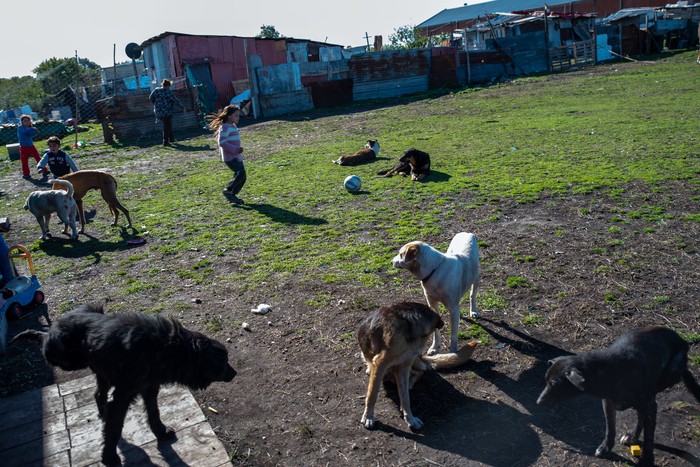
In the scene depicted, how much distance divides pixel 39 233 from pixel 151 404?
7873 millimetres

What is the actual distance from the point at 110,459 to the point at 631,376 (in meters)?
3.62

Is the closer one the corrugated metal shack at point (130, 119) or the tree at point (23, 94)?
the corrugated metal shack at point (130, 119)

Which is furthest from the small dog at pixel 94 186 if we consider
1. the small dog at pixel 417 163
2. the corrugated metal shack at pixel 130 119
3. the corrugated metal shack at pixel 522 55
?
the corrugated metal shack at pixel 522 55

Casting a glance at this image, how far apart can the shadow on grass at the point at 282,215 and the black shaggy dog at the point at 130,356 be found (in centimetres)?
557

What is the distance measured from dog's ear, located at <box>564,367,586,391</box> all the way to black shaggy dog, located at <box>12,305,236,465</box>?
2417mm

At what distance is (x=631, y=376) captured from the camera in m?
3.69

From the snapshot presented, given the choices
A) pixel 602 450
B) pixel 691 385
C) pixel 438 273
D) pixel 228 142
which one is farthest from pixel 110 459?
pixel 228 142

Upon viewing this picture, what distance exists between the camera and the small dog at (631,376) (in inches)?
145

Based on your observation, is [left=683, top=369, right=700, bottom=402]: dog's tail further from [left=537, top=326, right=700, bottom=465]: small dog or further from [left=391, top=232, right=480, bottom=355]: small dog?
[left=391, top=232, right=480, bottom=355]: small dog

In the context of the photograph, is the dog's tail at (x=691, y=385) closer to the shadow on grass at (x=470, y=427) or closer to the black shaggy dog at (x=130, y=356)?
the shadow on grass at (x=470, y=427)

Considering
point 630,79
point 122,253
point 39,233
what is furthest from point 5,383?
point 630,79

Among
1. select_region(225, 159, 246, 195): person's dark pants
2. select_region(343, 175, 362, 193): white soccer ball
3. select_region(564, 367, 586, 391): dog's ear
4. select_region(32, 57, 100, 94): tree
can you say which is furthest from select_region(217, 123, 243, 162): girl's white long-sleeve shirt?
select_region(32, 57, 100, 94): tree

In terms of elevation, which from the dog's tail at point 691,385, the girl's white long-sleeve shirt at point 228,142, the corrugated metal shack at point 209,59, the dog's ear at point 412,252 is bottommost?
the dog's tail at point 691,385

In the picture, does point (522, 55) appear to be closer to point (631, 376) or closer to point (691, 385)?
point (691, 385)
